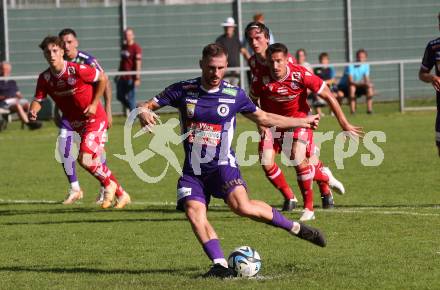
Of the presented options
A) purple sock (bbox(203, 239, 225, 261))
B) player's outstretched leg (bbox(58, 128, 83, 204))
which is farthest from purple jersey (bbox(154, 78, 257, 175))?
player's outstretched leg (bbox(58, 128, 83, 204))

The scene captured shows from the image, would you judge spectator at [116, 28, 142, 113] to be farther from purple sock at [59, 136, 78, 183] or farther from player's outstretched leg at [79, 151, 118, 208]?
player's outstretched leg at [79, 151, 118, 208]

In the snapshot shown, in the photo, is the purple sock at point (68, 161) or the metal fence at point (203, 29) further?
the metal fence at point (203, 29)

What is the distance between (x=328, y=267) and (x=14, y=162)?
41.5 feet

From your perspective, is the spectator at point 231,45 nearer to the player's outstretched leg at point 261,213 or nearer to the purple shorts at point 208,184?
the purple shorts at point 208,184

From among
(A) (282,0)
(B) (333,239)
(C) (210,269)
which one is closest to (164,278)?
(C) (210,269)

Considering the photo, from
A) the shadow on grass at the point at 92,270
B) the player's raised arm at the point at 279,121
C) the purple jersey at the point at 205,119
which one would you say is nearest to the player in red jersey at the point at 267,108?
the player's raised arm at the point at 279,121

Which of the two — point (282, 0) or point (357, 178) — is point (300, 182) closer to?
point (357, 178)

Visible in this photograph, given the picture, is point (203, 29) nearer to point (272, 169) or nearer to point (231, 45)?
point (231, 45)

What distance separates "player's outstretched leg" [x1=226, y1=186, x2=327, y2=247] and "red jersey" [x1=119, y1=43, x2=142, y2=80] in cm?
1902

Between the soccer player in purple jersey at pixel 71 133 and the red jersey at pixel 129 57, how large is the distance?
41.4 feet

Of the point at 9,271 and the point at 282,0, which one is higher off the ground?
the point at 282,0

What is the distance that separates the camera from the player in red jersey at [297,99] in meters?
12.9

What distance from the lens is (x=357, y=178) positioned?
702 inches

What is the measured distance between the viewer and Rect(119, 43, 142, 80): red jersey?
28719 mm
